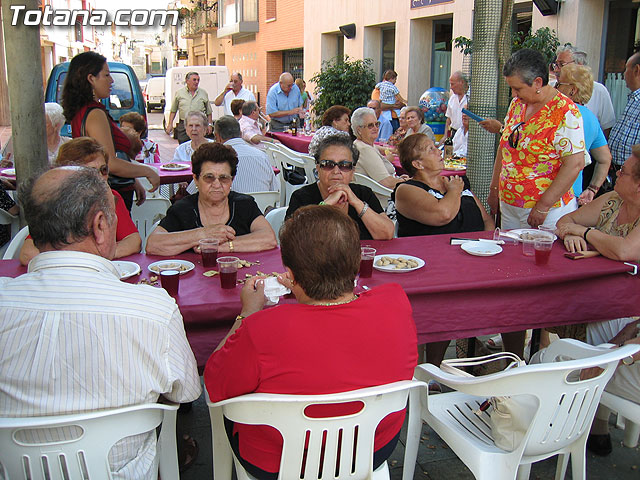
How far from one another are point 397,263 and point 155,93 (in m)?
26.6

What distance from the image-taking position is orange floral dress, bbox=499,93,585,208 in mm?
3686

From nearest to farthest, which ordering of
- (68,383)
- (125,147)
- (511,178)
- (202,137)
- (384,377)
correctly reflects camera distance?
(68,383) < (384,377) < (511,178) < (125,147) < (202,137)

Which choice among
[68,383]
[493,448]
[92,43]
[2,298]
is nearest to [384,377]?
[493,448]

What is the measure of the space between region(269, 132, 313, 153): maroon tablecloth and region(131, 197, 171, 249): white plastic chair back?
3353 millimetres

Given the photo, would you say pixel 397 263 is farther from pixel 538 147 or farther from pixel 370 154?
pixel 370 154

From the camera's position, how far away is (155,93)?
27297mm

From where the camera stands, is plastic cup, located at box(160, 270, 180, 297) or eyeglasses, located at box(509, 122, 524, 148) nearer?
plastic cup, located at box(160, 270, 180, 297)

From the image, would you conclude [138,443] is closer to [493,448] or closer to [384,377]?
[384,377]

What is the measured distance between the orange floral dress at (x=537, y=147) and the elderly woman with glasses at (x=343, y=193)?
3.58 ft

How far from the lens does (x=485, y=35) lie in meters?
4.99

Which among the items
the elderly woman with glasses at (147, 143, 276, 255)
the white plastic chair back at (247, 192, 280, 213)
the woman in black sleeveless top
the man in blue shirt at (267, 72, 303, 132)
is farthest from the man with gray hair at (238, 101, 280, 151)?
the elderly woman with glasses at (147, 143, 276, 255)

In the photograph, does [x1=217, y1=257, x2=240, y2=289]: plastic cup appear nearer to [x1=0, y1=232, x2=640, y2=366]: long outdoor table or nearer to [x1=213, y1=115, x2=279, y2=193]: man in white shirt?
[x1=0, y1=232, x2=640, y2=366]: long outdoor table

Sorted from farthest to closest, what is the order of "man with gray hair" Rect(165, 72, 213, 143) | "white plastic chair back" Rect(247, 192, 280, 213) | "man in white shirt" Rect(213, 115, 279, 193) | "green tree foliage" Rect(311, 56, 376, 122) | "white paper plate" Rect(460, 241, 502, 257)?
"green tree foliage" Rect(311, 56, 376, 122) < "man with gray hair" Rect(165, 72, 213, 143) < "man in white shirt" Rect(213, 115, 279, 193) < "white plastic chair back" Rect(247, 192, 280, 213) < "white paper plate" Rect(460, 241, 502, 257)

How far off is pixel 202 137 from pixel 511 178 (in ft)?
10.8
